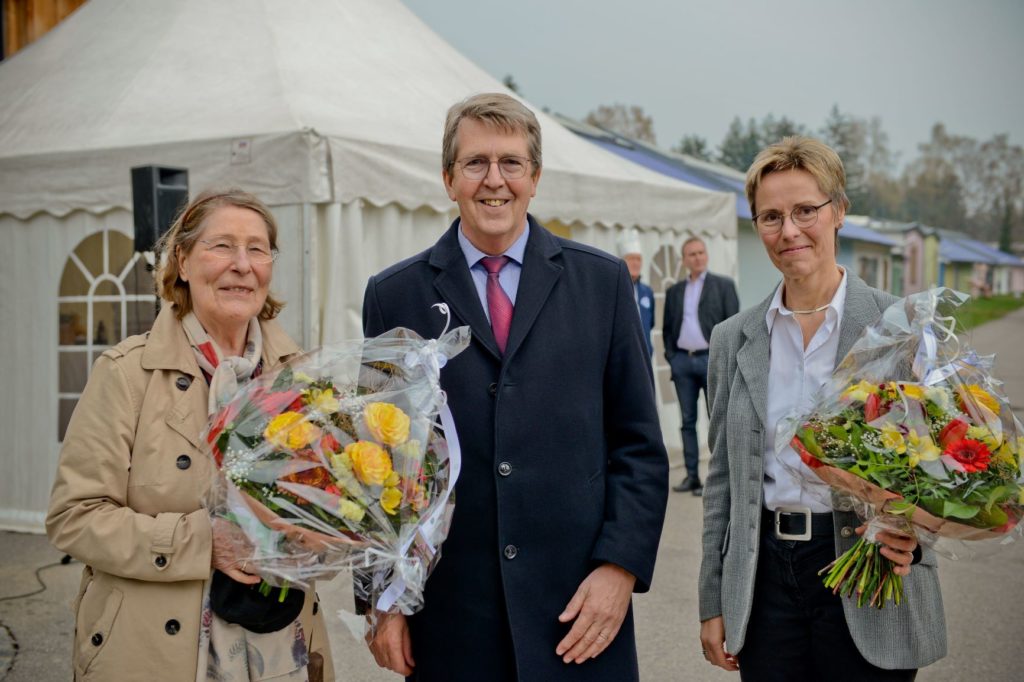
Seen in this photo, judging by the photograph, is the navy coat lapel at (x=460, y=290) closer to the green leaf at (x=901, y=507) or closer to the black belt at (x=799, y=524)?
the black belt at (x=799, y=524)

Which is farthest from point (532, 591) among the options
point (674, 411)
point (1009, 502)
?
point (674, 411)

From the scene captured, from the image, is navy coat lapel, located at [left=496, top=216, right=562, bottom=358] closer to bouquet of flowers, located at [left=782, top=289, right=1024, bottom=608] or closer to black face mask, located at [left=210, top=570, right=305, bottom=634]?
bouquet of flowers, located at [left=782, top=289, right=1024, bottom=608]

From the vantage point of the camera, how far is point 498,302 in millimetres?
2367

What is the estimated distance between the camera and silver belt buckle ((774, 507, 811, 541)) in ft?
7.52

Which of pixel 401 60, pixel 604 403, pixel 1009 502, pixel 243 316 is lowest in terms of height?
pixel 1009 502

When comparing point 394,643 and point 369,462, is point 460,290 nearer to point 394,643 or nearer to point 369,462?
point 369,462

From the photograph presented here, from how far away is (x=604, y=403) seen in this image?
7.95 feet

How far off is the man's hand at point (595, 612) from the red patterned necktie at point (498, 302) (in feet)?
2.01

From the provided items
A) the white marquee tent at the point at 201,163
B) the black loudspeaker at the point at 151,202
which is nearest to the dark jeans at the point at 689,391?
the white marquee tent at the point at 201,163

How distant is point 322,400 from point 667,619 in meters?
3.86

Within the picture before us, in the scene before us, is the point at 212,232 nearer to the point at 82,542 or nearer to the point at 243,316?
the point at 243,316

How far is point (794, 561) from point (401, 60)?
7141 millimetres

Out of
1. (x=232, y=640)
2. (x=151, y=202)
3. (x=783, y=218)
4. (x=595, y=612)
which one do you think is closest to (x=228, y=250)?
(x=232, y=640)

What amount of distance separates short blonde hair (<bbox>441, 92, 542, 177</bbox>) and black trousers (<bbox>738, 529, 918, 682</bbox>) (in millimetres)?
1179
